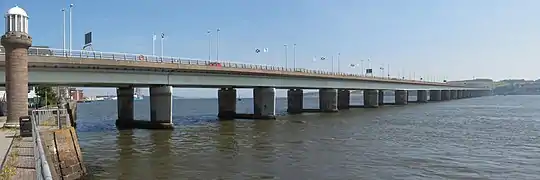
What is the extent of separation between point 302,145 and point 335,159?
31.1 feet

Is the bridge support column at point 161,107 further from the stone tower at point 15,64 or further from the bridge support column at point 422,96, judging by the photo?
the bridge support column at point 422,96

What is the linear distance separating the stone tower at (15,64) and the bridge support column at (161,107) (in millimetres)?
21967

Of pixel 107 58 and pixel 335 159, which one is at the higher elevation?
pixel 107 58

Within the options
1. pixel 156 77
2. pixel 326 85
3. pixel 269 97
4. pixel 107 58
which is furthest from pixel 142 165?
pixel 326 85

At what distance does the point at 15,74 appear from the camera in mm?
40688

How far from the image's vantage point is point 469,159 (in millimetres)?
33938

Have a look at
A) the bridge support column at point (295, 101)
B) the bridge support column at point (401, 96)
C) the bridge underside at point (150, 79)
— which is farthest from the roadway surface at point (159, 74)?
the bridge support column at point (401, 96)

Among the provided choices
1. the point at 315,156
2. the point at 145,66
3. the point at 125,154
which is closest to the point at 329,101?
the point at 145,66

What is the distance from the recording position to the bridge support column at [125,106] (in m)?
68.9

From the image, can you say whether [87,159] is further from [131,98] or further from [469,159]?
[131,98]

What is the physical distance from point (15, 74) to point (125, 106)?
30.4m

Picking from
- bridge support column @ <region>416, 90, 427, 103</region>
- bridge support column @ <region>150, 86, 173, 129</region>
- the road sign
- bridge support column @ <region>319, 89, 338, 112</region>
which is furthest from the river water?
bridge support column @ <region>416, 90, 427, 103</region>

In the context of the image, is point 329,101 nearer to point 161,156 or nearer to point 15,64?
point 161,156

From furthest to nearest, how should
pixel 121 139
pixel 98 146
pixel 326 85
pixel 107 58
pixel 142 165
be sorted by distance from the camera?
pixel 326 85
pixel 107 58
pixel 121 139
pixel 98 146
pixel 142 165
